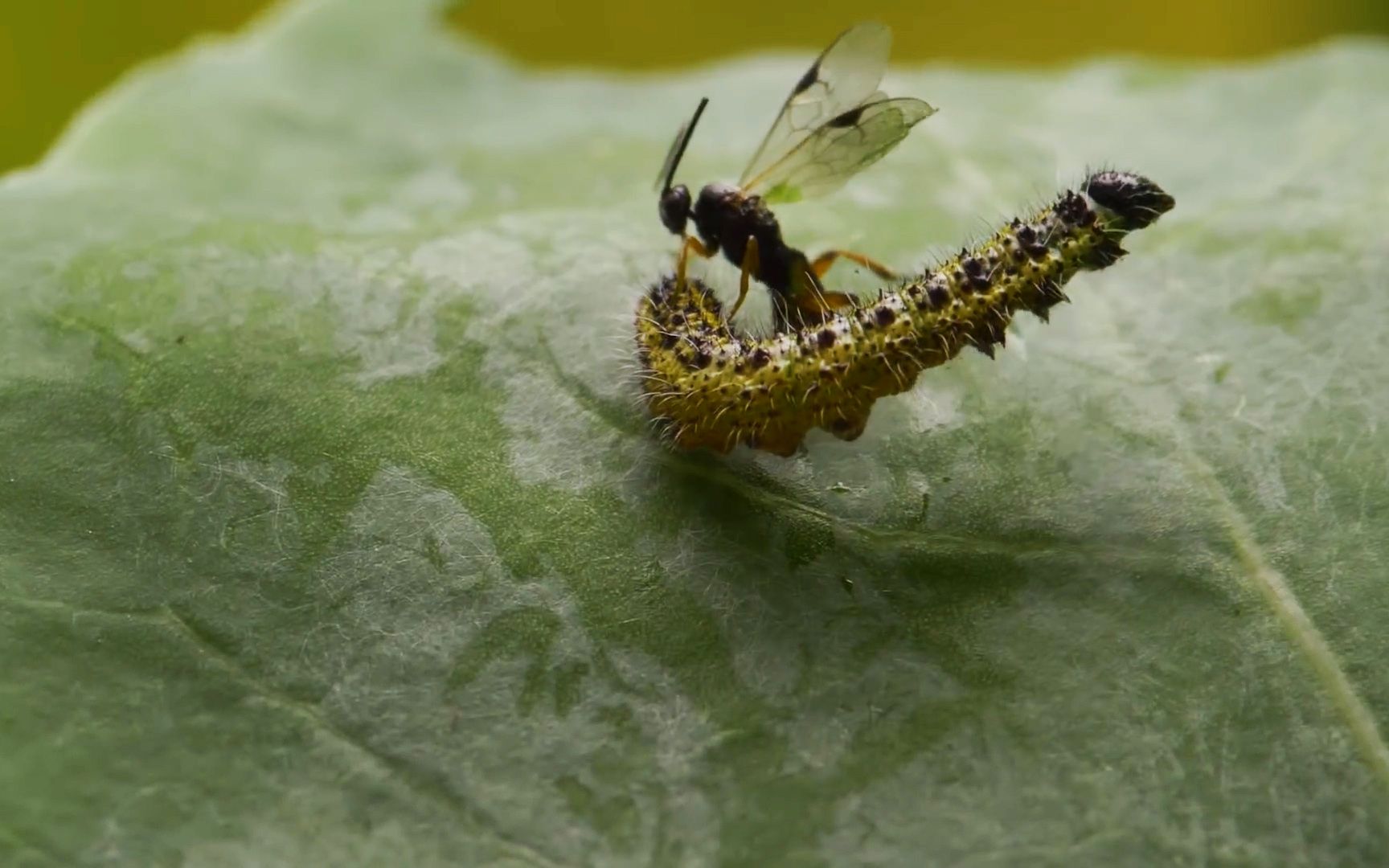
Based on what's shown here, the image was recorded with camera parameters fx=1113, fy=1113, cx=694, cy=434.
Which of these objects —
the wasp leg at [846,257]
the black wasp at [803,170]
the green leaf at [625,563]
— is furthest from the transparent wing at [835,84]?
the green leaf at [625,563]

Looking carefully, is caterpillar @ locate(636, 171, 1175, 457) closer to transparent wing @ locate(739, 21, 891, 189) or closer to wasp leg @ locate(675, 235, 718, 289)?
wasp leg @ locate(675, 235, 718, 289)

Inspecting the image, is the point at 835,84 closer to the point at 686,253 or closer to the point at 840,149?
the point at 840,149

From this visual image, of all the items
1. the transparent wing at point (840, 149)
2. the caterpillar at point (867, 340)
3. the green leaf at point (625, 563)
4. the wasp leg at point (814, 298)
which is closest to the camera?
the green leaf at point (625, 563)

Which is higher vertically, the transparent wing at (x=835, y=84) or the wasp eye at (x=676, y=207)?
the transparent wing at (x=835, y=84)

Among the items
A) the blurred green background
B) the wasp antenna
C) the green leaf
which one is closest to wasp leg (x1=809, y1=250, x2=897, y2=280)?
the green leaf

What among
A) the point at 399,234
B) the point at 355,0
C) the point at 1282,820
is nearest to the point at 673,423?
the point at 399,234

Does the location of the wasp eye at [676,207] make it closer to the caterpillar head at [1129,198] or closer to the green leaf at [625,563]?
the green leaf at [625,563]
